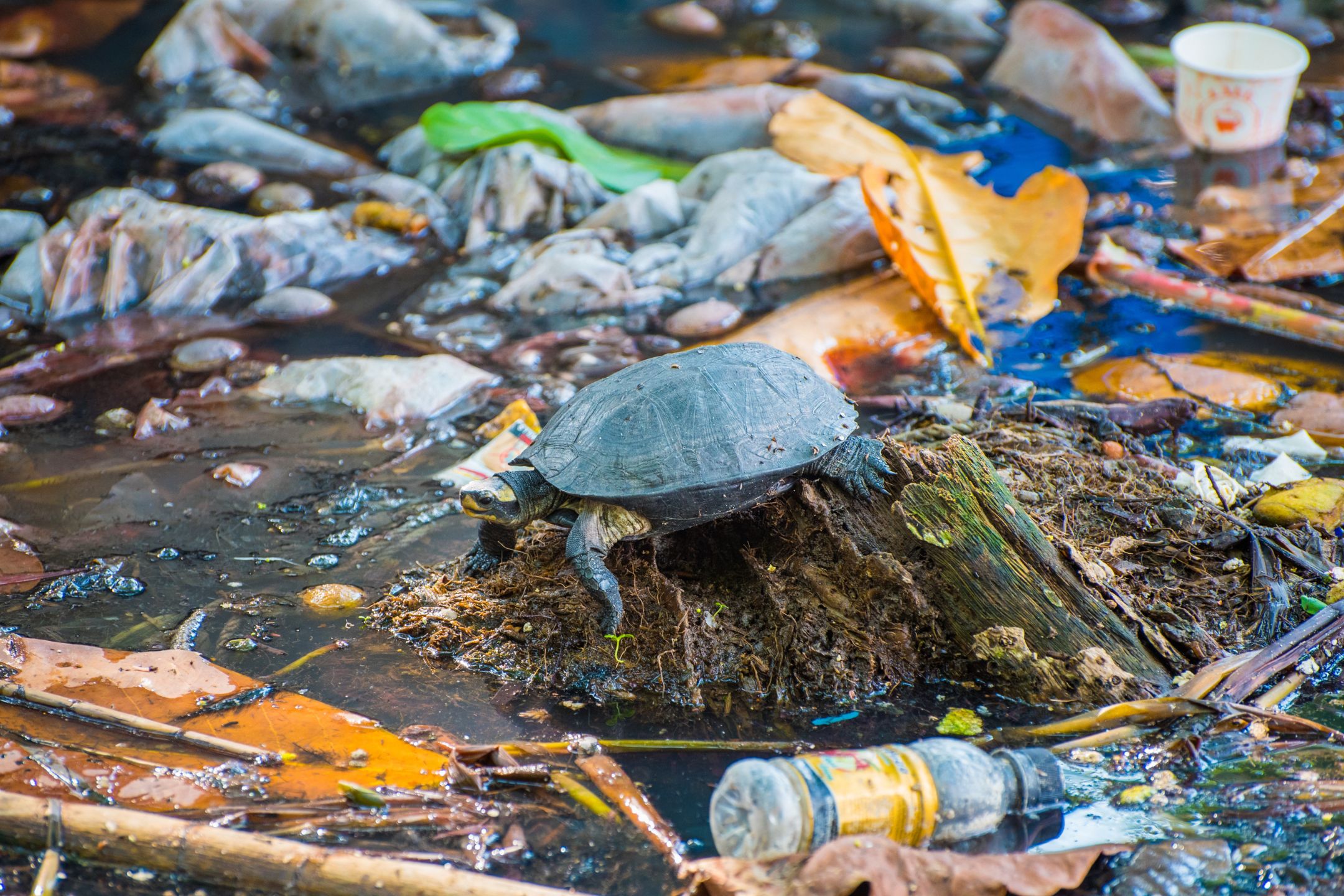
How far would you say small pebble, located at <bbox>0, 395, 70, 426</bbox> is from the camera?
215 inches

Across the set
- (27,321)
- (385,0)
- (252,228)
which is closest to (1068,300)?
(252,228)

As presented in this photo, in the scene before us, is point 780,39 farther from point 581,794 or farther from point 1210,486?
point 581,794

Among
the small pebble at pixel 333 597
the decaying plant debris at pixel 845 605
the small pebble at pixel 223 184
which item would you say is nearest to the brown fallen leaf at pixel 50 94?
the small pebble at pixel 223 184

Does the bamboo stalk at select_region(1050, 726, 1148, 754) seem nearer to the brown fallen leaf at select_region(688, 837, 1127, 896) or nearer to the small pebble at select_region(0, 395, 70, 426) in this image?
the brown fallen leaf at select_region(688, 837, 1127, 896)

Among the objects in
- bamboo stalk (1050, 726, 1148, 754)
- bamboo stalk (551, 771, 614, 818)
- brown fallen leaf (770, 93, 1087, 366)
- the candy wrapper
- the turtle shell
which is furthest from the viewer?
brown fallen leaf (770, 93, 1087, 366)

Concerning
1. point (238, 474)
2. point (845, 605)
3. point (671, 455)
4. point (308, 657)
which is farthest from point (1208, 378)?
point (238, 474)

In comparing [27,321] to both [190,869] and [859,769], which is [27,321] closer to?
[190,869]

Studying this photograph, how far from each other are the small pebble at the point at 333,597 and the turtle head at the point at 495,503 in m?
0.87

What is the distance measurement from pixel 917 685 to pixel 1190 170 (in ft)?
22.4

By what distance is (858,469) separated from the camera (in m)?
3.68

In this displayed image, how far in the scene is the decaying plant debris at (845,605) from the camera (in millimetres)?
3385

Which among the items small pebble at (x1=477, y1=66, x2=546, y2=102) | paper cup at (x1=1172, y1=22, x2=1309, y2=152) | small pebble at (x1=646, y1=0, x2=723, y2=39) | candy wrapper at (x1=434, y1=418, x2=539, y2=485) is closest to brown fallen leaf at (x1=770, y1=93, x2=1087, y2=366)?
paper cup at (x1=1172, y1=22, x2=1309, y2=152)

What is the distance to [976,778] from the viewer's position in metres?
2.75

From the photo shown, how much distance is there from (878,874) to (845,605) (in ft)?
3.90
